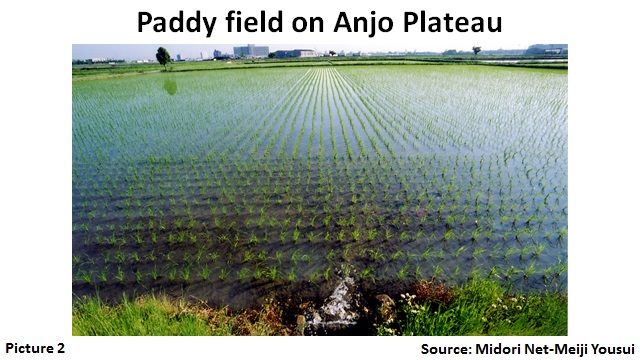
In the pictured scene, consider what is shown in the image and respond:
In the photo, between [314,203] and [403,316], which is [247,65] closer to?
[314,203]

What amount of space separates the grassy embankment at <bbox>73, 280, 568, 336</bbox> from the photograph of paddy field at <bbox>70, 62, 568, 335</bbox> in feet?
0.06

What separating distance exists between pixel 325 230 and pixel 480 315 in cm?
241

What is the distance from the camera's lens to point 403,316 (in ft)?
11.6

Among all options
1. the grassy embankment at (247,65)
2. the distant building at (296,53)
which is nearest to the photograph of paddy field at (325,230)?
the grassy embankment at (247,65)

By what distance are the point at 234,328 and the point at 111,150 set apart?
709 centimetres

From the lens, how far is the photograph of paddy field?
3.61 m

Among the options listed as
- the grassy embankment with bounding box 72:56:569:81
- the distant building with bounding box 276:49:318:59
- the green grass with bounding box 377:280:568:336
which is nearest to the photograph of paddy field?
the green grass with bounding box 377:280:568:336

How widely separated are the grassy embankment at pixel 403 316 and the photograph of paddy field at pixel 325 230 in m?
0.02

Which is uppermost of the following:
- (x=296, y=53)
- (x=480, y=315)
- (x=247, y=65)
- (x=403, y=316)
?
A: (x=296, y=53)

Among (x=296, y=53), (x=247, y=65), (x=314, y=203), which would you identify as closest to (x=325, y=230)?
(x=314, y=203)

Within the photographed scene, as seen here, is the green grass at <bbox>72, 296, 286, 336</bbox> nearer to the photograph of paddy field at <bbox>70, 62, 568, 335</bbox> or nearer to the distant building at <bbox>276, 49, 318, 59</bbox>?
the photograph of paddy field at <bbox>70, 62, 568, 335</bbox>

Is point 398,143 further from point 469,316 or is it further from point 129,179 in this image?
point 129,179

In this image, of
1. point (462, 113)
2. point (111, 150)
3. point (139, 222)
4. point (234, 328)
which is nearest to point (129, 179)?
point (139, 222)

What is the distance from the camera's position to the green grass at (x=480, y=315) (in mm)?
3246
